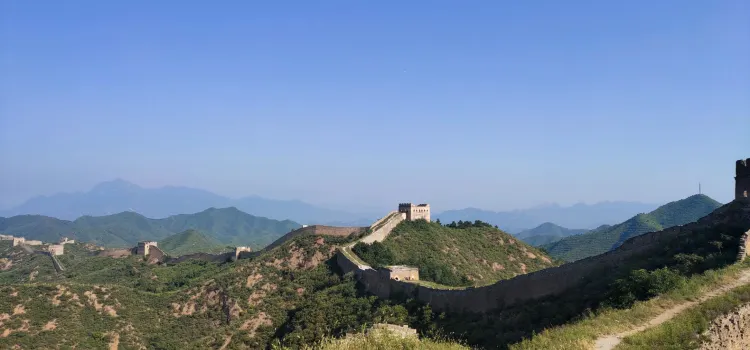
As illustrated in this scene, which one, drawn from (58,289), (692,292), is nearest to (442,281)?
(692,292)

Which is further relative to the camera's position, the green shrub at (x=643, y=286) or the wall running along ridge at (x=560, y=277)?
the wall running along ridge at (x=560, y=277)

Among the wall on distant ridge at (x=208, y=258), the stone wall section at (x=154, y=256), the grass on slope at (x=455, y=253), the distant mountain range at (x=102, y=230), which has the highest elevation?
the grass on slope at (x=455, y=253)

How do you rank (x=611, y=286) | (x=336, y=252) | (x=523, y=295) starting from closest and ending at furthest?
(x=611, y=286), (x=523, y=295), (x=336, y=252)

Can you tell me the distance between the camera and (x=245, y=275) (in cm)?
4134

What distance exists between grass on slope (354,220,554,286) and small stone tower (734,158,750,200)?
1847 cm

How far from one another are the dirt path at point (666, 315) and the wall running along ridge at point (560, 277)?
1480 mm

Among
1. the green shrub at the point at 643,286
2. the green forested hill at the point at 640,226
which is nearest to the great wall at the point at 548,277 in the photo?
Result: the green shrub at the point at 643,286

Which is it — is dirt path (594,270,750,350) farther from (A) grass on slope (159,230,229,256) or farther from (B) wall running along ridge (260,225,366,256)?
(A) grass on slope (159,230,229,256)

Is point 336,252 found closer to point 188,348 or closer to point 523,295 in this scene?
point 188,348

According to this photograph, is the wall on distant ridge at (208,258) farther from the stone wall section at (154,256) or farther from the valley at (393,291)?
the stone wall section at (154,256)

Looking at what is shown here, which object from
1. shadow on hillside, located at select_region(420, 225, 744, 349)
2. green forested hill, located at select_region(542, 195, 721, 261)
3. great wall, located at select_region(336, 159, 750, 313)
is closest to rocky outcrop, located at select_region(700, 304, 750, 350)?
shadow on hillside, located at select_region(420, 225, 744, 349)

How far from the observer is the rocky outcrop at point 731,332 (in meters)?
10.9

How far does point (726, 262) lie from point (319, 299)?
896 inches

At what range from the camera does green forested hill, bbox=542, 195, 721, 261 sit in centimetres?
8962
